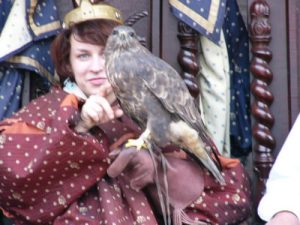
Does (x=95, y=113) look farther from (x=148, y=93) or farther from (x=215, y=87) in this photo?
(x=215, y=87)

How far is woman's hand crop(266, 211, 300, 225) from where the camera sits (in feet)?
4.91

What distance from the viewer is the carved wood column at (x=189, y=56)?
1.82 metres

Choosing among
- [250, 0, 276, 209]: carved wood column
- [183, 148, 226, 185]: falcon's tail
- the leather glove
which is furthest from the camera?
[250, 0, 276, 209]: carved wood column

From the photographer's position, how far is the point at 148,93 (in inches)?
57.8

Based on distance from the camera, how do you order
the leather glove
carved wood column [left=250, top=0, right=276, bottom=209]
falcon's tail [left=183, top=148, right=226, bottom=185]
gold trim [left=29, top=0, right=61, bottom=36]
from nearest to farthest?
the leather glove, falcon's tail [left=183, top=148, right=226, bottom=185], carved wood column [left=250, top=0, right=276, bottom=209], gold trim [left=29, top=0, right=61, bottom=36]

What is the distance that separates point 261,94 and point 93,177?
1.53 ft

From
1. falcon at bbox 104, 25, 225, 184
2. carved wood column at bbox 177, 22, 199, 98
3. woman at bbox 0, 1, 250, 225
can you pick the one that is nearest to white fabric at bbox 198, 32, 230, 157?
carved wood column at bbox 177, 22, 199, 98

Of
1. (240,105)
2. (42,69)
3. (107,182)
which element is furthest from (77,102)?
(240,105)

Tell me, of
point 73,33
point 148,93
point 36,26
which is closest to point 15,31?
point 36,26

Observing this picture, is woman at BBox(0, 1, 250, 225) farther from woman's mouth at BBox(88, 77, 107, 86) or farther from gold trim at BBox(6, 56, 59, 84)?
gold trim at BBox(6, 56, 59, 84)

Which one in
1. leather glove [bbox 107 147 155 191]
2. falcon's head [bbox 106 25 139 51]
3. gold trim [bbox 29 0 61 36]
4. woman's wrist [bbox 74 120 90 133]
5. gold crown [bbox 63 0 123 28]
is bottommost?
leather glove [bbox 107 147 155 191]

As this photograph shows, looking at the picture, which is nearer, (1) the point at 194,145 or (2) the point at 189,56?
(1) the point at 194,145

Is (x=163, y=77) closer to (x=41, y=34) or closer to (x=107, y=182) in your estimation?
(x=107, y=182)

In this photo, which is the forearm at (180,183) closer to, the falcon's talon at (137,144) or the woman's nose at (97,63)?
the falcon's talon at (137,144)
